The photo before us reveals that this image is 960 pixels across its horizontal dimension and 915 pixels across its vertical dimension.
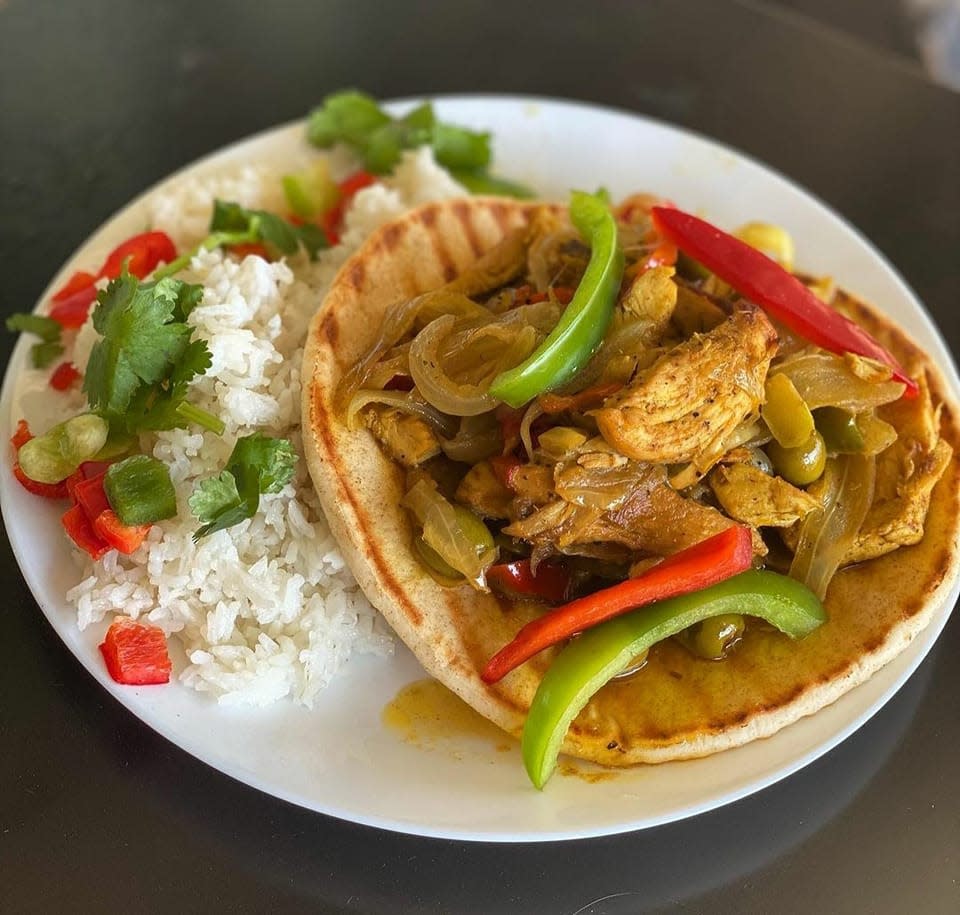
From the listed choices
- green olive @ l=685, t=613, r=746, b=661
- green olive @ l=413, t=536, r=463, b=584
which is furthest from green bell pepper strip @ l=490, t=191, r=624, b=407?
green olive @ l=685, t=613, r=746, b=661

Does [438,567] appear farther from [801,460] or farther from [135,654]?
[801,460]

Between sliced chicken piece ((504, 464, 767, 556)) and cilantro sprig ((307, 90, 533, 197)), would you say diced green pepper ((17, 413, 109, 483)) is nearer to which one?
sliced chicken piece ((504, 464, 767, 556))

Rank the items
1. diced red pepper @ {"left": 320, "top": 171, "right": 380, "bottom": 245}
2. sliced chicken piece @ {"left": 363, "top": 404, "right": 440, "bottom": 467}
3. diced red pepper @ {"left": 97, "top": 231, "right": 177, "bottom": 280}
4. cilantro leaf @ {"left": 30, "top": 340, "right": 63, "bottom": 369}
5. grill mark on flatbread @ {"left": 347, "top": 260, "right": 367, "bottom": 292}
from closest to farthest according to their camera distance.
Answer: sliced chicken piece @ {"left": 363, "top": 404, "right": 440, "bottom": 467} < grill mark on flatbread @ {"left": 347, "top": 260, "right": 367, "bottom": 292} < cilantro leaf @ {"left": 30, "top": 340, "right": 63, "bottom": 369} < diced red pepper @ {"left": 97, "top": 231, "right": 177, "bottom": 280} < diced red pepper @ {"left": 320, "top": 171, "right": 380, "bottom": 245}

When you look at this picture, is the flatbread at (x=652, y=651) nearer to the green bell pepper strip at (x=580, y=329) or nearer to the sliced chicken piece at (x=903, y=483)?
the sliced chicken piece at (x=903, y=483)

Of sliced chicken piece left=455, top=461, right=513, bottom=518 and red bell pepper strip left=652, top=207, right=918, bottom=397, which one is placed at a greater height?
red bell pepper strip left=652, top=207, right=918, bottom=397

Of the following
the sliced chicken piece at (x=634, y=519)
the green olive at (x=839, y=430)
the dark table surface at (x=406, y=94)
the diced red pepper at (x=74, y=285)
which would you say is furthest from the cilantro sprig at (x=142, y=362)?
the green olive at (x=839, y=430)

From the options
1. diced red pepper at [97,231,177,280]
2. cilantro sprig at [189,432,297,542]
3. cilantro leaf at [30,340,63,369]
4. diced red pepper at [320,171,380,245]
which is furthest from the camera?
diced red pepper at [320,171,380,245]

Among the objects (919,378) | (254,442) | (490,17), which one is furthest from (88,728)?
(490,17)
